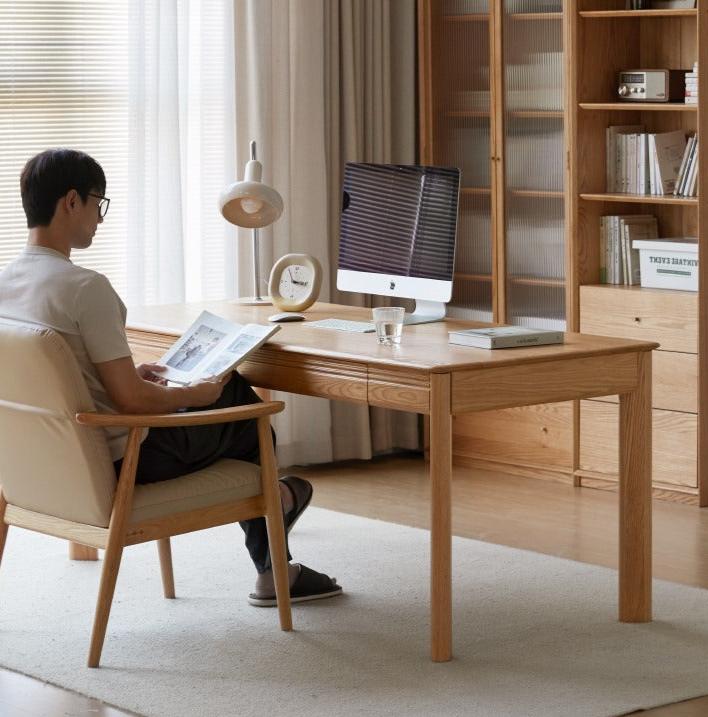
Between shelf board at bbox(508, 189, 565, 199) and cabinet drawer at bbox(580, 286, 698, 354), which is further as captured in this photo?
shelf board at bbox(508, 189, 565, 199)

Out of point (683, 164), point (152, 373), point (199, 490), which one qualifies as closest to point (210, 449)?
point (199, 490)

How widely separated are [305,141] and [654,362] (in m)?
1.57

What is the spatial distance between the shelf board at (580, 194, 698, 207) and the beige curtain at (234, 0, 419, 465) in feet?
3.21

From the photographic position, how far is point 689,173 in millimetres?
5059

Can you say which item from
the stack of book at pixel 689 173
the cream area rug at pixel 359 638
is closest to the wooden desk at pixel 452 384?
the cream area rug at pixel 359 638

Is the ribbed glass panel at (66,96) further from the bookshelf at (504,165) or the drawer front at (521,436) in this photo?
the drawer front at (521,436)

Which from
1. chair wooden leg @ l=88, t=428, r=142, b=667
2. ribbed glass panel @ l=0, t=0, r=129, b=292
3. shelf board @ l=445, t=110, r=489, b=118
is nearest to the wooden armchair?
chair wooden leg @ l=88, t=428, r=142, b=667

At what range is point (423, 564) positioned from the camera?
4.29m

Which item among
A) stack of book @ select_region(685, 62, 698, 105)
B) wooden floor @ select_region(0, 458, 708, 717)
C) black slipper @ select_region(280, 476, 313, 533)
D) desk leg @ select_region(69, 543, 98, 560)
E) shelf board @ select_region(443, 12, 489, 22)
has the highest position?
shelf board @ select_region(443, 12, 489, 22)

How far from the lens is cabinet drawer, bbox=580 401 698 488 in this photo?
5027mm

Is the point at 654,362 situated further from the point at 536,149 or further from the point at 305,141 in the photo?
the point at 305,141

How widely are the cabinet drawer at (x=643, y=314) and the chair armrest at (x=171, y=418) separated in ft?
6.55

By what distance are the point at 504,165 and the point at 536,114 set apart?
0.23m

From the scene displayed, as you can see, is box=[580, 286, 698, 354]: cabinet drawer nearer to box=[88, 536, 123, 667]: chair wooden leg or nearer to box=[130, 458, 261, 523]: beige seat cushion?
box=[130, 458, 261, 523]: beige seat cushion
